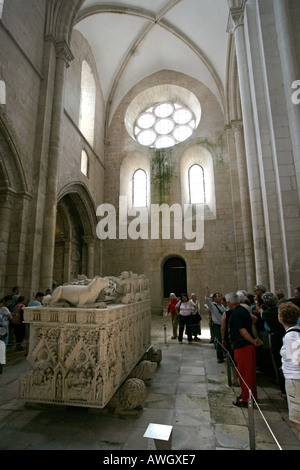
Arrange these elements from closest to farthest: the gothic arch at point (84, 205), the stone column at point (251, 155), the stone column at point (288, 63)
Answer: the stone column at point (288, 63) → the stone column at point (251, 155) → the gothic arch at point (84, 205)

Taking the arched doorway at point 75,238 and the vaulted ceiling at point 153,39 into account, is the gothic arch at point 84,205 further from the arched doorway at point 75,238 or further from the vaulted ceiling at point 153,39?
the vaulted ceiling at point 153,39

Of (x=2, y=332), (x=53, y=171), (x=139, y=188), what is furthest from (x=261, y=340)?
(x=139, y=188)

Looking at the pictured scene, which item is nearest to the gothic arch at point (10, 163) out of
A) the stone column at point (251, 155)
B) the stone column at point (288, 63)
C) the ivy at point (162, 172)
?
the stone column at point (251, 155)

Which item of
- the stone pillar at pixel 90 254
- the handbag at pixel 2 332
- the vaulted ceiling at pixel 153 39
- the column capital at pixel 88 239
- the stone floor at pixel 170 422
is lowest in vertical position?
the stone floor at pixel 170 422

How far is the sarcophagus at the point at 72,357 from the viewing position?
→ 275cm

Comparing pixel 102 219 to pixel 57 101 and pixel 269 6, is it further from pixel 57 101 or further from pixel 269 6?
pixel 269 6

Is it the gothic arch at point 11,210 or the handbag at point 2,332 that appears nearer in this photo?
the handbag at point 2,332

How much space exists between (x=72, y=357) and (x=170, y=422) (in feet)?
3.97

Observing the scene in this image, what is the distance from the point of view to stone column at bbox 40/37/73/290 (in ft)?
25.3

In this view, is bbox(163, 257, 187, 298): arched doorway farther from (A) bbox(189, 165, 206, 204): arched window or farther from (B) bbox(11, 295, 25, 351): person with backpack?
(B) bbox(11, 295, 25, 351): person with backpack

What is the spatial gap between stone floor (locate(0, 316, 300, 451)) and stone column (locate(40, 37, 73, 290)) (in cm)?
401

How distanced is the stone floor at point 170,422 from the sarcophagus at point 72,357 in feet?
0.66
